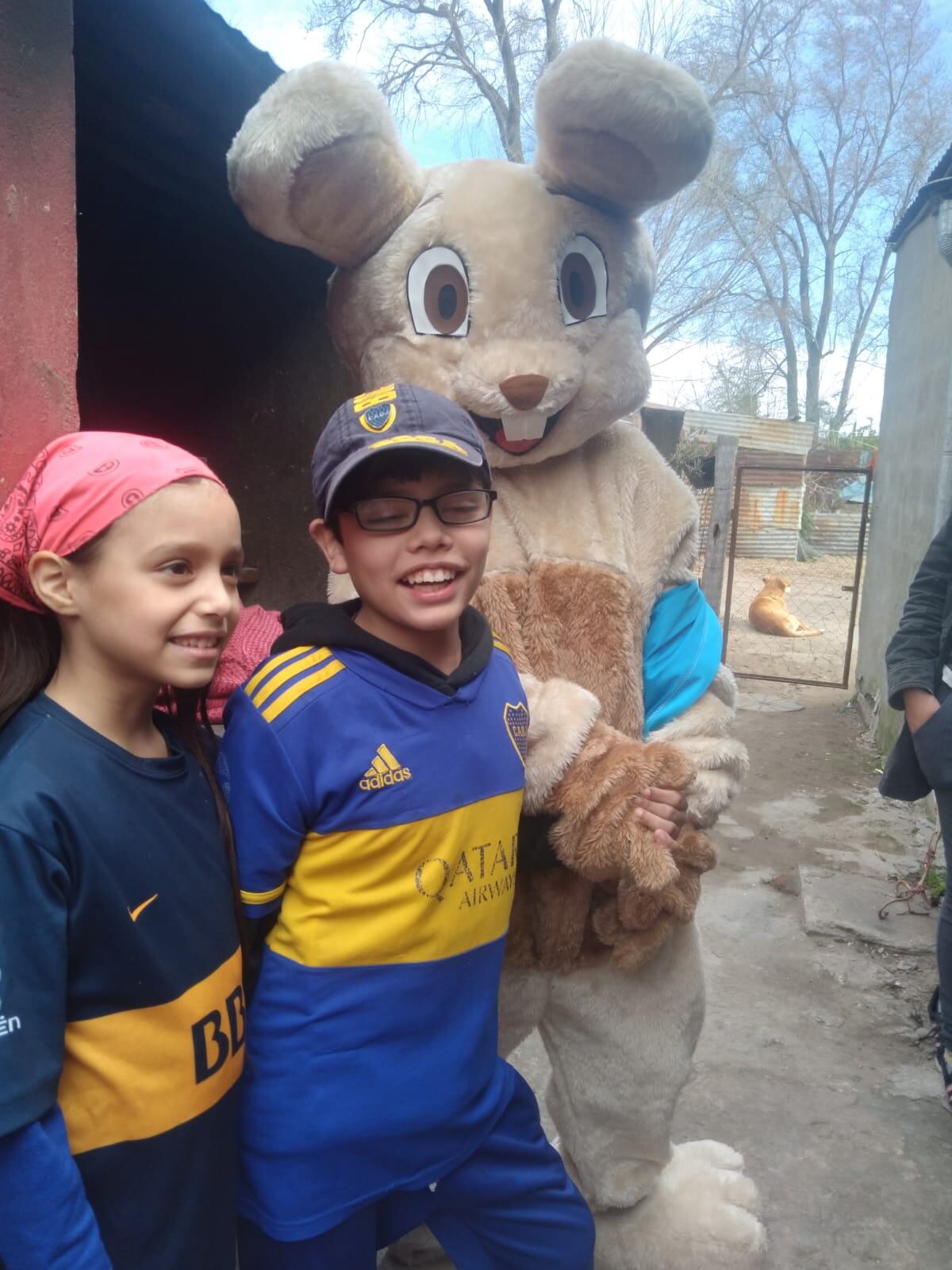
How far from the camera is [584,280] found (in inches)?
74.1

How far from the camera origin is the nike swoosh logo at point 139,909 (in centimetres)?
108

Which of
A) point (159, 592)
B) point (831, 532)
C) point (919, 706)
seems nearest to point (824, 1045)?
point (919, 706)

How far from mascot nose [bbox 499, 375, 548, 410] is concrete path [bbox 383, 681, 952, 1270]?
2.03 m

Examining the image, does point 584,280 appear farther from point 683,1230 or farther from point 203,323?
point 683,1230

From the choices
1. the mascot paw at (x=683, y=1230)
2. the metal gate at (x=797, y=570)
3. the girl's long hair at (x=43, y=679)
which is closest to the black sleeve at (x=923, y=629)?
the mascot paw at (x=683, y=1230)

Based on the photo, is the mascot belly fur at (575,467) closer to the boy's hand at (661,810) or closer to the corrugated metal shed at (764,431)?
the boy's hand at (661,810)

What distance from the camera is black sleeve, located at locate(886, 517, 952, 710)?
254 centimetres

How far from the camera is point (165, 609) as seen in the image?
110cm

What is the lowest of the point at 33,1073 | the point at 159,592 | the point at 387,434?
the point at 33,1073

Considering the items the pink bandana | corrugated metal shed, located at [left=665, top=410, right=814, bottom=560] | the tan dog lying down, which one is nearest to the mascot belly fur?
the pink bandana

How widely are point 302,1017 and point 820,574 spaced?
15.4 m

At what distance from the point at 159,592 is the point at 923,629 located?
221 centimetres

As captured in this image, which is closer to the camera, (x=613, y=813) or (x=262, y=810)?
(x=262, y=810)

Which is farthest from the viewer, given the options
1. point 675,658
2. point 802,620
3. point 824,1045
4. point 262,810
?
point 802,620
